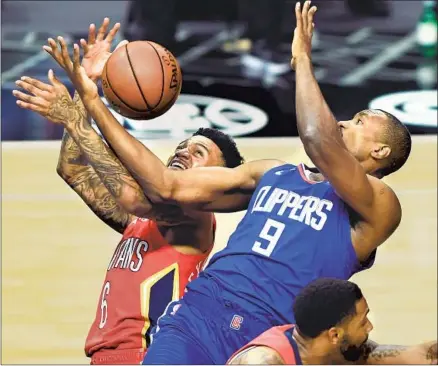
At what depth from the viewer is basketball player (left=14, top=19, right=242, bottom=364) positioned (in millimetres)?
5125

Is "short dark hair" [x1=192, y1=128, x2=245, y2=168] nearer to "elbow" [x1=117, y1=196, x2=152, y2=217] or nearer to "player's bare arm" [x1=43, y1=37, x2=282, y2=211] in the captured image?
"player's bare arm" [x1=43, y1=37, x2=282, y2=211]

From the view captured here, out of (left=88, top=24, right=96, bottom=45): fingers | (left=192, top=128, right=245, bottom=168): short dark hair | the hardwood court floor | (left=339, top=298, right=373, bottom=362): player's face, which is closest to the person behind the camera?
(left=339, top=298, right=373, bottom=362): player's face

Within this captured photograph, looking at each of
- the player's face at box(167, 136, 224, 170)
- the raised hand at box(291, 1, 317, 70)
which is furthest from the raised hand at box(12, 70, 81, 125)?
the raised hand at box(291, 1, 317, 70)

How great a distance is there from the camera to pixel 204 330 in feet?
15.5

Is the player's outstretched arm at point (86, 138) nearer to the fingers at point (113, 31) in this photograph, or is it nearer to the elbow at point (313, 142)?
the fingers at point (113, 31)

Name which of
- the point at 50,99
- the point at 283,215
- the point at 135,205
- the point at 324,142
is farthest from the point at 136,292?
the point at 324,142

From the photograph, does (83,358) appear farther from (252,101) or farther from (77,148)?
(252,101)

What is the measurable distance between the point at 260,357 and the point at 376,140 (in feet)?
3.92

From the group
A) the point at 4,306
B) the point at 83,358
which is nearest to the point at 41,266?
the point at 4,306

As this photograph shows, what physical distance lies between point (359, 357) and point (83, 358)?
3.08 m

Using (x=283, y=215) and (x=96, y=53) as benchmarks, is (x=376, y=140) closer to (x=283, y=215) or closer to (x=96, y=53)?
(x=283, y=215)

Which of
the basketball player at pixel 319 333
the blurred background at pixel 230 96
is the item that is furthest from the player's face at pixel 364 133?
the blurred background at pixel 230 96

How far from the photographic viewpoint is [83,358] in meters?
7.47

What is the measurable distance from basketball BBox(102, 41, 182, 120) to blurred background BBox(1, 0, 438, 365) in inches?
138
